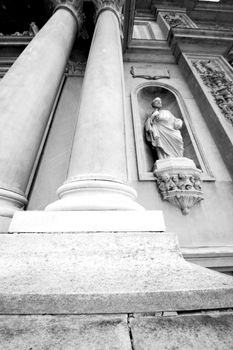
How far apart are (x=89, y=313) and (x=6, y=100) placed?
2499 mm

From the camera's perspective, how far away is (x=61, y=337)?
0.66m

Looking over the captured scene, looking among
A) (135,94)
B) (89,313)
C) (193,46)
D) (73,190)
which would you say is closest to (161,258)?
(89,313)

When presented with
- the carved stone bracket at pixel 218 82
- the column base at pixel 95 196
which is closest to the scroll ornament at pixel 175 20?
the carved stone bracket at pixel 218 82

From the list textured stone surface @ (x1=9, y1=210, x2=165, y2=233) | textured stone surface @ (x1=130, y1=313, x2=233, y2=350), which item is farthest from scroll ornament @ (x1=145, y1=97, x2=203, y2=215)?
textured stone surface @ (x1=130, y1=313, x2=233, y2=350)

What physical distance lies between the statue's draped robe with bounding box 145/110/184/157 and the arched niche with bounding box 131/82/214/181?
0.74 ft

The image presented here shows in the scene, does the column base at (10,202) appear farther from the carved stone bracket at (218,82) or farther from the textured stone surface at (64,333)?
the carved stone bracket at (218,82)

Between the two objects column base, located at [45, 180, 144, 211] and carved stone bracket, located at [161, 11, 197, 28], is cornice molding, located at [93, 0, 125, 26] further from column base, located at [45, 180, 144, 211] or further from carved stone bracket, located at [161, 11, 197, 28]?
column base, located at [45, 180, 144, 211]

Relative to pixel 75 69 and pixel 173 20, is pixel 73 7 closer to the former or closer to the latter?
pixel 75 69

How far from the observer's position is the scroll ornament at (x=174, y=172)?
9.62 feet

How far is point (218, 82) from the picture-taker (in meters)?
4.79

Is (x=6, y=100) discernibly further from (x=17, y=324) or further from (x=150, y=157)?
(x=150, y=157)

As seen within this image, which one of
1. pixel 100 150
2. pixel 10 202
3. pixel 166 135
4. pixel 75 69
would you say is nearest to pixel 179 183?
pixel 166 135

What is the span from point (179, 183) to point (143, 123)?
7.07 feet

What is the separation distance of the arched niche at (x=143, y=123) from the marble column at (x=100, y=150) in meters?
1.31
